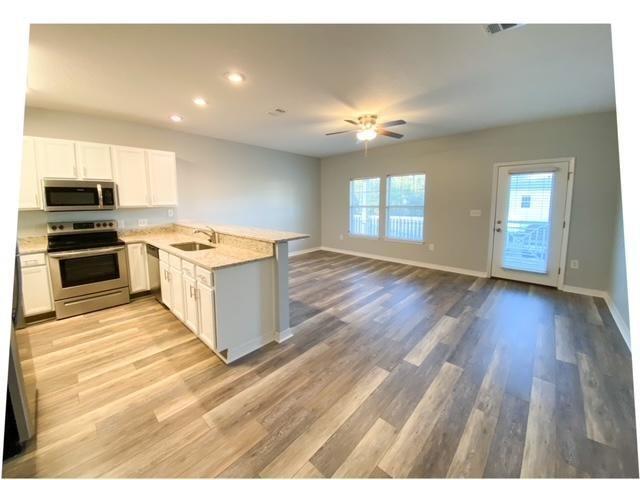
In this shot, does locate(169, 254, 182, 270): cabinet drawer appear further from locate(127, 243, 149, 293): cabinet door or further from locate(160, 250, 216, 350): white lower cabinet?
locate(127, 243, 149, 293): cabinet door

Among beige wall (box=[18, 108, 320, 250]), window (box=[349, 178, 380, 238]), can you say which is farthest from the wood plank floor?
window (box=[349, 178, 380, 238])

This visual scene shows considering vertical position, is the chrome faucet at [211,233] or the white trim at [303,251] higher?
the chrome faucet at [211,233]

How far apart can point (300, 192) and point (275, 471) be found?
5.90m

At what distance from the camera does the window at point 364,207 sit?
6.23m

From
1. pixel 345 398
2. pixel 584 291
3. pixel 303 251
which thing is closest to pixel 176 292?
pixel 345 398

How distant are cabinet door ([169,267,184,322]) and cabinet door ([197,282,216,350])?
18.3 inches

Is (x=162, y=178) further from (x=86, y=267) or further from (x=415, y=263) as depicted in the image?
(x=415, y=263)

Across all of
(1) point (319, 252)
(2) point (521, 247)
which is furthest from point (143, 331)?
(2) point (521, 247)

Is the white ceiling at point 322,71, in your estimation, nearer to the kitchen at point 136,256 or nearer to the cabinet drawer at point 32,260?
the kitchen at point 136,256

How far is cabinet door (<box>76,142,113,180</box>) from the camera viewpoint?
10.5 feet

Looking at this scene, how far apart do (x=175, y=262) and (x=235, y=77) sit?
1994 mm

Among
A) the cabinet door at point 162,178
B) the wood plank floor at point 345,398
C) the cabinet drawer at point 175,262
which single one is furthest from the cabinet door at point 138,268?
the cabinet drawer at point 175,262

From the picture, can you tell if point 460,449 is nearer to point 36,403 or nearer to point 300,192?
point 36,403

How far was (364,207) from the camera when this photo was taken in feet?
21.3
